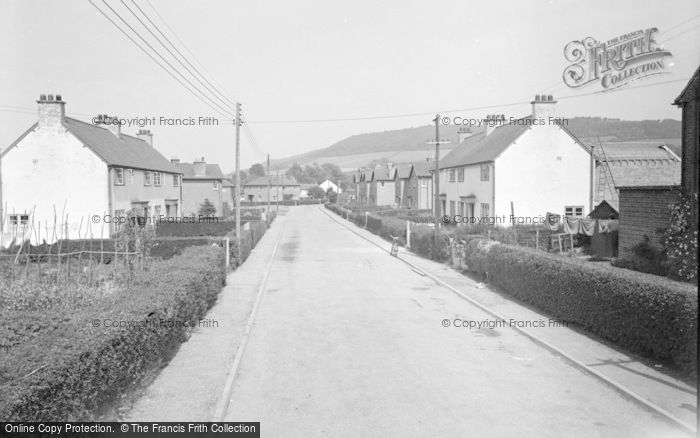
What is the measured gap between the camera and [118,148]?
3984cm

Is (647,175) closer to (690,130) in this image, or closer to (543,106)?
(543,106)

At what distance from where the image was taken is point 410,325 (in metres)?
13.7

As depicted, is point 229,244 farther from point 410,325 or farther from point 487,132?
point 487,132

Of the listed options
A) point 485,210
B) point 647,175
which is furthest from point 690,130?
point 485,210

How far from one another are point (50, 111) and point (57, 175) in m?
3.87

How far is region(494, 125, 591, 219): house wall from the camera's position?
124ft

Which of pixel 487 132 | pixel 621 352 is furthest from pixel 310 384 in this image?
pixel 487 132

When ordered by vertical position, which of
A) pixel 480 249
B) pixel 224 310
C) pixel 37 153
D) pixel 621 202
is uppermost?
pixel 37 153

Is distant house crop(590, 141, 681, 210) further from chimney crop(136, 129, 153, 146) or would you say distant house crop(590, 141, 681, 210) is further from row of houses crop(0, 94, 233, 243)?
chimney crop(136, 129, 153, 146)

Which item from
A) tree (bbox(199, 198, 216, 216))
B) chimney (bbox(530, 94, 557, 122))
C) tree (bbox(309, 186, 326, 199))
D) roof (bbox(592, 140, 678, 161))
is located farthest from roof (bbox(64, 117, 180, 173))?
tree (bbox(309, 186, 326, 199))

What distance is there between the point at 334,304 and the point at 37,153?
85.7 feet

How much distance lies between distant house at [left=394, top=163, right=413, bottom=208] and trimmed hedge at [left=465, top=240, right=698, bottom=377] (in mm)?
58548

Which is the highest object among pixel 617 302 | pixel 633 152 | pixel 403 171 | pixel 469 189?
pixel 403 171

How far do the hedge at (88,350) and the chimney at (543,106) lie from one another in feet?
99.3
